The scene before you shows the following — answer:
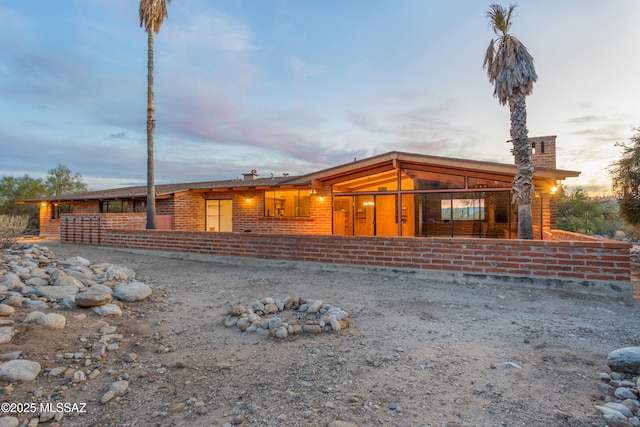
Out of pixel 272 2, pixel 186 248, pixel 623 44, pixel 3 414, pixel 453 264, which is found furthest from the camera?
pixel 272 2

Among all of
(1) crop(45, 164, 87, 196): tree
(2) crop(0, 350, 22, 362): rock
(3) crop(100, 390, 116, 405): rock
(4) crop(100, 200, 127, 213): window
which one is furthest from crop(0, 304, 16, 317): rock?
(1) crop(45, 164, 87, 196): tree

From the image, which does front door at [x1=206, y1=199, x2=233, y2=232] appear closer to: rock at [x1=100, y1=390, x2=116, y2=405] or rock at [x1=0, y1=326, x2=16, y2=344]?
rock at [x1=0, y1=326, x2=16, y2=344]

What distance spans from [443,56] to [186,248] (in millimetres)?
12380

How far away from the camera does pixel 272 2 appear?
11219 mm

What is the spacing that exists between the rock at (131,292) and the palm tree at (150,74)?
8.10 m

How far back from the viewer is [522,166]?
866 cm

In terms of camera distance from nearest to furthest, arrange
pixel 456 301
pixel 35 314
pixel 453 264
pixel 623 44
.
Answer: pixel 35 314, pixel 456 301, pixel 453 264, pixel 623 44

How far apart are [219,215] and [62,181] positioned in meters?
25.0

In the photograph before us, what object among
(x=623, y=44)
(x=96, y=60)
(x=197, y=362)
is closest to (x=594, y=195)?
(x=623, y=44)

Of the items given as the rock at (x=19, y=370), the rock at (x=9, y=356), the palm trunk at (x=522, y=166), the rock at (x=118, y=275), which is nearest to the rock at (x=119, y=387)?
the rock at (x=19, y=370)

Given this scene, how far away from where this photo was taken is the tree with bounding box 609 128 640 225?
36.2 ft

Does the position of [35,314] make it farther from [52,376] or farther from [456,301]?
[456,301]

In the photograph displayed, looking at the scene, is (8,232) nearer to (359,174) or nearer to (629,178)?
(359,174)

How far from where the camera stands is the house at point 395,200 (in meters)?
10.6
